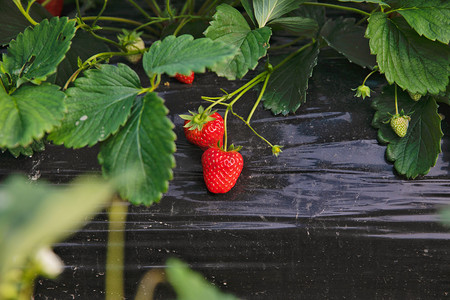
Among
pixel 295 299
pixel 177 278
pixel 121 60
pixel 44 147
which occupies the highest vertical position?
pixel 177 278

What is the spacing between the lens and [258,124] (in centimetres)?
81

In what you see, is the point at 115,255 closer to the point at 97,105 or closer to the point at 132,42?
the point at 97,105

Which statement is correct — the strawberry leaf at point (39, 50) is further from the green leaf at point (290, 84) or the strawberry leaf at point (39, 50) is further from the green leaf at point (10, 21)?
the green leaf at point (290, 84)

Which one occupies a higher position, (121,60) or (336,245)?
(121,60)

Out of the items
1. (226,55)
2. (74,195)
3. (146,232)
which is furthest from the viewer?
(146,232)

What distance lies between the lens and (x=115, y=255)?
72 cm

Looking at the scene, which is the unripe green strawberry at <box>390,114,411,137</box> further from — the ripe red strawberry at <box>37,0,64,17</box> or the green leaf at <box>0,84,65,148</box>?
the ripe red strawberry at <box>37,0,64,17</box>

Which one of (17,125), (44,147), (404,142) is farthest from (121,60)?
(404,142)

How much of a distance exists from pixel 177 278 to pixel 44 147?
0.63 metres

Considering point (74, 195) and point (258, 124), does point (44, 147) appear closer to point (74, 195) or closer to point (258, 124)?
point (258, 124)

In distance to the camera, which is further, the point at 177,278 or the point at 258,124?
the point at 258,124

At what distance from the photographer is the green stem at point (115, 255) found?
72 cm

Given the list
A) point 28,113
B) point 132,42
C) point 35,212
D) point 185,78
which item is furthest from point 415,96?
point 35,212

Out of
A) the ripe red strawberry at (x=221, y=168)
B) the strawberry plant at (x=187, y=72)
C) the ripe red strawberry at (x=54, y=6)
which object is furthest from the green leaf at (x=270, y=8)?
the ripe red strawberry at (x=54, y=6)
